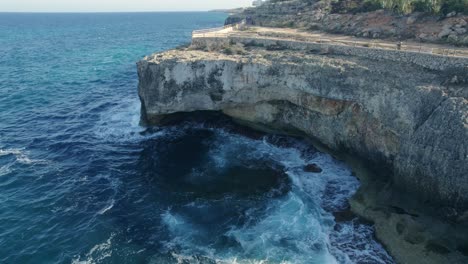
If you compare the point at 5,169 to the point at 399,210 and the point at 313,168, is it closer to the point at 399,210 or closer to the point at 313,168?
the point at 313,168


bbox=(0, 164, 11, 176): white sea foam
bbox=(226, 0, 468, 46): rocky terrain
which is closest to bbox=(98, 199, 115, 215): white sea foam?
bbox=(0, 164, 11, 176): white sea foam

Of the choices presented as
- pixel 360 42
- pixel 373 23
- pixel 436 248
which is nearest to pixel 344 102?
pixel 360 42

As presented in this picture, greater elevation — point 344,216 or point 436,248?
point 436,248

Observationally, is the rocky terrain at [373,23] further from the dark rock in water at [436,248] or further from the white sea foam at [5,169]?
the white sea foam at [5,169]

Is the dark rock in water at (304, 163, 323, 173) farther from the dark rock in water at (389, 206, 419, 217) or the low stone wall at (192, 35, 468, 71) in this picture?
the low stone wall at (192, 35, 468, 71)

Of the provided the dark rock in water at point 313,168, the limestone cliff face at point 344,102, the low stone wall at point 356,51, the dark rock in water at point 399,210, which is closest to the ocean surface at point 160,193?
the dark rock in water at point 313,168

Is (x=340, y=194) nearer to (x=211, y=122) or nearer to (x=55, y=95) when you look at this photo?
(x=211, y=122)

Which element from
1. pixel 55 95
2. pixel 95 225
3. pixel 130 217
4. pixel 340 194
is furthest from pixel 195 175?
pixel 55 95
